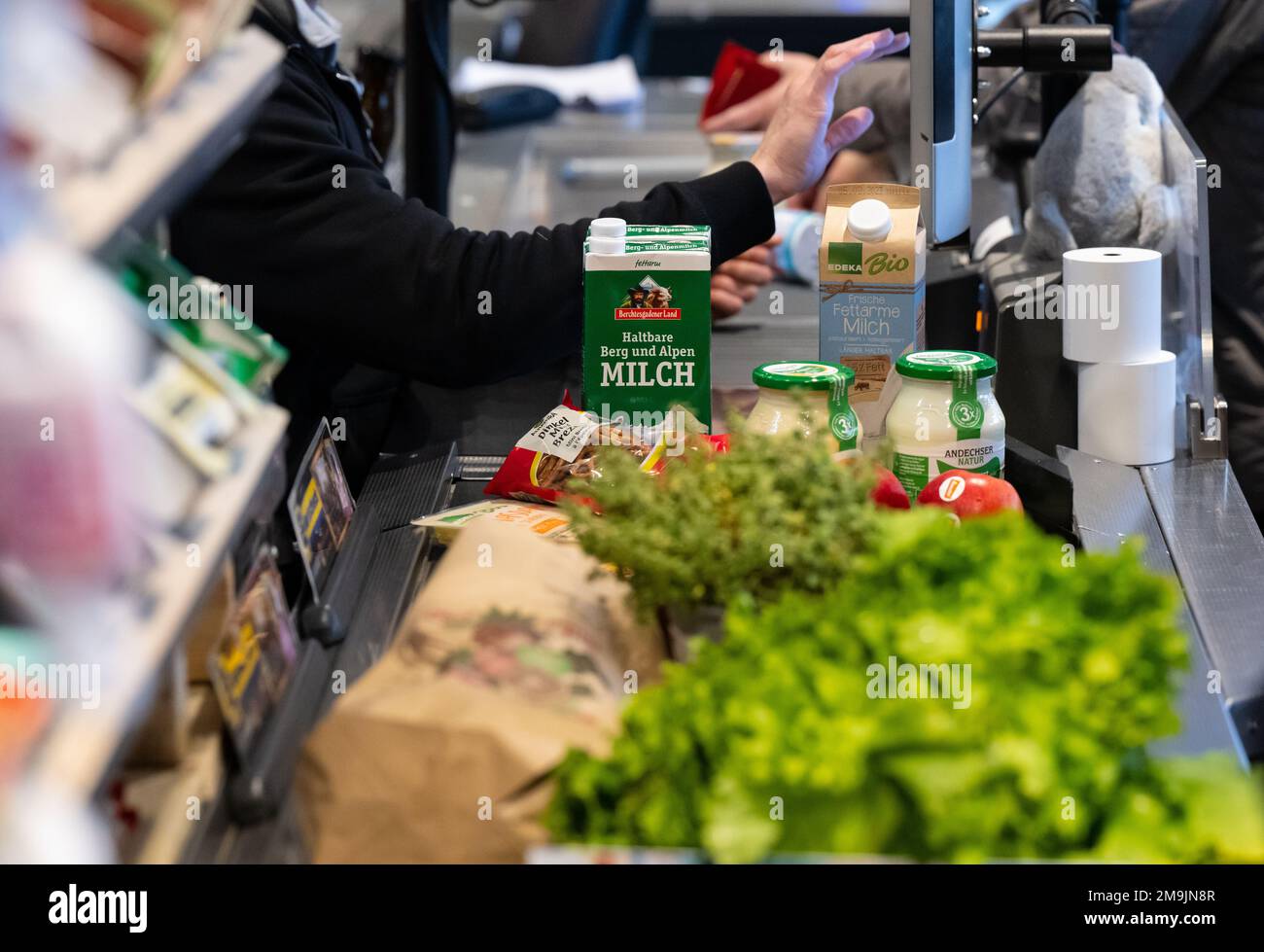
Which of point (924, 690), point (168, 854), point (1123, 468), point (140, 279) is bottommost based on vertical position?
point (1123, 468)

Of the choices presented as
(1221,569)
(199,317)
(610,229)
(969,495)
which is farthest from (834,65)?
(199,317)

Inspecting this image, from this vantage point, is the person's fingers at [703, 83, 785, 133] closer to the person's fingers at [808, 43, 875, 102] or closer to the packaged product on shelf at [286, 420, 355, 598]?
the person's fingers at [808, 43, 875, 102]

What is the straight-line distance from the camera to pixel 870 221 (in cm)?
170

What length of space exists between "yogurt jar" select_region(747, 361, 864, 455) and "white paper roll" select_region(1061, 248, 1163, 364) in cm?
45

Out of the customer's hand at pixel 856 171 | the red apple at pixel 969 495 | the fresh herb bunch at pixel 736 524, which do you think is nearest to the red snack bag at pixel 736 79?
the customer's hand at pixel 856 171

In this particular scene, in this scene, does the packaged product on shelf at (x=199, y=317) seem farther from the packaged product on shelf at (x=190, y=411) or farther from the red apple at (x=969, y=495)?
the red apple at (x=969, y=495)

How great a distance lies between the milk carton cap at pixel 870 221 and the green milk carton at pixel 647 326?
18 cm

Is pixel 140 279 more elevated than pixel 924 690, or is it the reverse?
pixel 140 279

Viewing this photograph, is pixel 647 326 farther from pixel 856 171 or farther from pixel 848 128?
pixel 856 171

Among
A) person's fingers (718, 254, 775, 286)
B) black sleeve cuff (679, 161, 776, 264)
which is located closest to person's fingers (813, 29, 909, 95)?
black sleeve cuff (679, 161, 776, 264)

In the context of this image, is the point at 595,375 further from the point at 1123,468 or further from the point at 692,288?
the point at 1123,468
